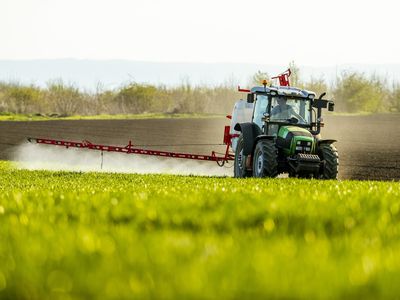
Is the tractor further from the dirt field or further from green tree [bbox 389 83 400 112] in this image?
green tree [bbox 389 83 400 112]

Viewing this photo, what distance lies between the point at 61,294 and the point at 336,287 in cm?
159

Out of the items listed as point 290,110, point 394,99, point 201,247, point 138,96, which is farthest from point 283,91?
point 394,99

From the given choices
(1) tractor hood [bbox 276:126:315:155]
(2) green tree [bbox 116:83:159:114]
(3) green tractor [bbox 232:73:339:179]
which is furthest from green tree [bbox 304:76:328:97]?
(1) tractor hood [bbox 276:126:315:155]

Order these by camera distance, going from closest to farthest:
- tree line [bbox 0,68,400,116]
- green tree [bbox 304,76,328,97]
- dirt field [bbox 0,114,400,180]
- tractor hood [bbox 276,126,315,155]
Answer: tractor hood [bbox 276,126,315,155]
dirt field [bbox 0,114,400,180]
tree line [bbox 0,68,400,116]
green tree [bbox 304,76,328,97]

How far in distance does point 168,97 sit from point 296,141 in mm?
69306

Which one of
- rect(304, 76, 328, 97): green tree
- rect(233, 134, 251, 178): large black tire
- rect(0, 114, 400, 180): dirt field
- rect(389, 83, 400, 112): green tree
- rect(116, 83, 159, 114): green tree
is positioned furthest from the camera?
rect(389, 83, 400, 112): green tree

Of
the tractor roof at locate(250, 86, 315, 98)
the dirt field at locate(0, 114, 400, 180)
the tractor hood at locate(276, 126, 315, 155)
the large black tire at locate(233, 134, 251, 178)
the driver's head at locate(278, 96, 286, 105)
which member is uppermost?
the tractor roof at locate(250, 86, 315, 98)

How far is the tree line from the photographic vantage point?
78688 millimetres

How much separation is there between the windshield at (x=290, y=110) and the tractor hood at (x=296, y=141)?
0.57 metres

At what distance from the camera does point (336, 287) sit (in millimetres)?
4359

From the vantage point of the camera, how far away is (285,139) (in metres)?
19.2

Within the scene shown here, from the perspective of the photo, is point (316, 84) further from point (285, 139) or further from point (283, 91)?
point (285, 139)

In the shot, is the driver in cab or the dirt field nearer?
the driver in cab

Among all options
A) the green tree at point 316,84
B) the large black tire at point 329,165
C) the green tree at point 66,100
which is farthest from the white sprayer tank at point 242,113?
the green tree at point 316,84
